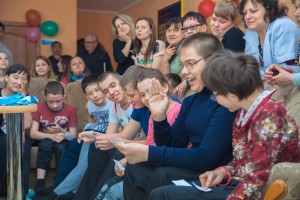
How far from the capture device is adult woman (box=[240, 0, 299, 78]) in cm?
246

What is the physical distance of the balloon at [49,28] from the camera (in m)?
7.79

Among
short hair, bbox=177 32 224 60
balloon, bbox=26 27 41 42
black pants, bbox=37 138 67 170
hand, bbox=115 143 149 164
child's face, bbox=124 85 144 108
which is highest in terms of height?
balloon, bbox=26 27 41 42

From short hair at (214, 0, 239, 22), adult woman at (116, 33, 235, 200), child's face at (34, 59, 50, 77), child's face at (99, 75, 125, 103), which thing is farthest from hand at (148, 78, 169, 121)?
child's face at (34, 59, 50, 77)

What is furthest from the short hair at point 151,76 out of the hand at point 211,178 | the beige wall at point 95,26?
the beige wall at point 95,26

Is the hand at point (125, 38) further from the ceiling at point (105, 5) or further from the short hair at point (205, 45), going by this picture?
the ceiling at point (105, 5)

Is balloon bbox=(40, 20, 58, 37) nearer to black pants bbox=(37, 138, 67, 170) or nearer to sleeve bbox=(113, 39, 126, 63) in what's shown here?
sleeve bbox=(113, 39, 126, 63)

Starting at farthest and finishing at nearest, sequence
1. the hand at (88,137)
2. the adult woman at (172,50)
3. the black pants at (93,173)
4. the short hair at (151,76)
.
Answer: the adult woman at (172,50)
the hand at (88,137)
the black pants at (93,173)
the short hair at (151,76)

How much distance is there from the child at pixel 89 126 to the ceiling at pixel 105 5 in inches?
238

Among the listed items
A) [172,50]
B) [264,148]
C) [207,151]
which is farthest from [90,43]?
[264,148]

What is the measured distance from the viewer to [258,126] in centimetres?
145

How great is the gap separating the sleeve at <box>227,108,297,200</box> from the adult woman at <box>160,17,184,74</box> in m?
2.03

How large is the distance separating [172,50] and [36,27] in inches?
196

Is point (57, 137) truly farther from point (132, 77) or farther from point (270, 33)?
point (270, 33)

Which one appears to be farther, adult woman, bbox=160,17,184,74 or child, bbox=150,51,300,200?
adult woman, bbox=160,17,184,74
